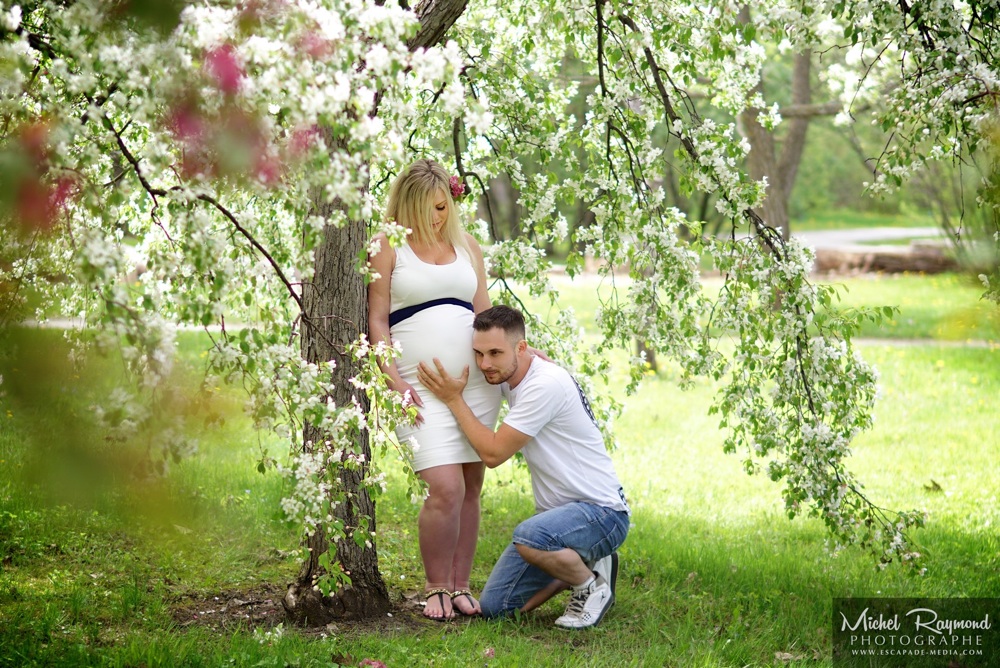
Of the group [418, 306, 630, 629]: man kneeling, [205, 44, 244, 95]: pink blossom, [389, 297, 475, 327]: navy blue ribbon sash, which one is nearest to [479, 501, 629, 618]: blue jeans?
[418, 306, 630, 629]: man kneeling

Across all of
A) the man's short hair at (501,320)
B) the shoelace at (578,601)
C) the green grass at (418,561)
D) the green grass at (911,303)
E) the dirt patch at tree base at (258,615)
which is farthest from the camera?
the shoelace at (578,601)

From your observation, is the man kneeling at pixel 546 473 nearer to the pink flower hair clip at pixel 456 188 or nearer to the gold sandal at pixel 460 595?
the gold sandal at pixel 460 595

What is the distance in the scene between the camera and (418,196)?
416 cm

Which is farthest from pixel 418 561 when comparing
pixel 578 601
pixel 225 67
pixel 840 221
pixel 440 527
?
pixel 840 221

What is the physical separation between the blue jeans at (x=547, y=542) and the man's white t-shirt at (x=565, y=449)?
0.25ft

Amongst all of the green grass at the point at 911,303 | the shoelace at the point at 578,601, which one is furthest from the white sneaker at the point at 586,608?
the green grass at the point at 911,303

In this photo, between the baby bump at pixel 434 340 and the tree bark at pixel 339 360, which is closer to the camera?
the tree bark at pixel 339 360

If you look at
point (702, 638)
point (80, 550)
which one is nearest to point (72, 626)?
point (80, 550)

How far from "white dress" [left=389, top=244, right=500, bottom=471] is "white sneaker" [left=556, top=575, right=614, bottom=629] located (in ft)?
2.58

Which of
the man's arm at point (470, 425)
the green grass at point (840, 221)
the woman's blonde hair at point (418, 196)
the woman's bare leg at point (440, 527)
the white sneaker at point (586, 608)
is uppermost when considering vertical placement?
the green grass at point (840, 221)

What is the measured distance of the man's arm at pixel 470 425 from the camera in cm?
408

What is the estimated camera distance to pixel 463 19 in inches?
240

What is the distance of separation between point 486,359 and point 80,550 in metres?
2.39

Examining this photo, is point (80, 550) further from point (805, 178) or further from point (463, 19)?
point (805, 178)
